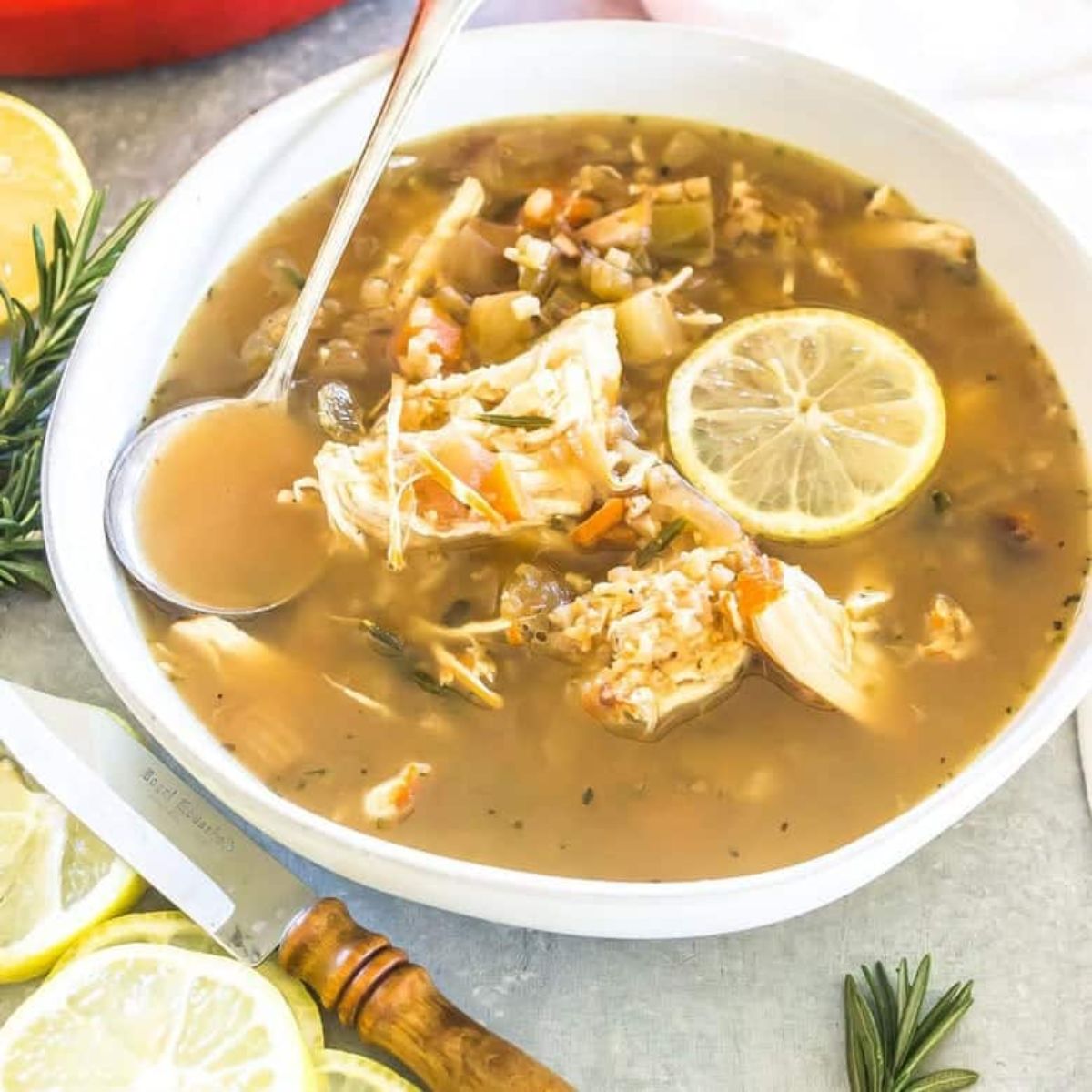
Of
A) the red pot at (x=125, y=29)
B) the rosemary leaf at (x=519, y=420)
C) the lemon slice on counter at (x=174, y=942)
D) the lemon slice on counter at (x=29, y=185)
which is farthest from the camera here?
the red pot at (x=125, y=29)

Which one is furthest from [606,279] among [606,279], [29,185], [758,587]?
[29,185]

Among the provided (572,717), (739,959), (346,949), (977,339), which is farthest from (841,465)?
(346,949)

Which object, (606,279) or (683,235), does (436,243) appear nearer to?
(606,279)

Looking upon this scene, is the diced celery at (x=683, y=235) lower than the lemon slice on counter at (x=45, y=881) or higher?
higher

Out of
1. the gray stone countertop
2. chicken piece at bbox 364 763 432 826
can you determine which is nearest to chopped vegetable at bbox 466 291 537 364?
chicken piece at bbox 364 763 432 826

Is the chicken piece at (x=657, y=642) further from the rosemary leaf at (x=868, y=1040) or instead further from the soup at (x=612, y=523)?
the rosemary leaf at (x=868, y=1040)

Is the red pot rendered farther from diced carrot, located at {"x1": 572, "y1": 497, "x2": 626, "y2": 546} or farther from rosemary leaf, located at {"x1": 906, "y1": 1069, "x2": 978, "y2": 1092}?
rosemary leaf, located at {"x1": 906, "y1": 1069, "x2": 978, "y2": 1092}

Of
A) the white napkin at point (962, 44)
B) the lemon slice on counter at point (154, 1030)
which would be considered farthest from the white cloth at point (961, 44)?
the lemon slice on counter at point (154, 1030)
